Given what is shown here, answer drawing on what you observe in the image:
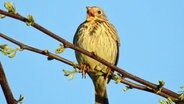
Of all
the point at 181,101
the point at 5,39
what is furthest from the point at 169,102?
the point at 5,39

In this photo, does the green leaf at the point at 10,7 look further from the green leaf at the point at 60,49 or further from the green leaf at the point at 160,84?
the green leaf at the point at 160,84

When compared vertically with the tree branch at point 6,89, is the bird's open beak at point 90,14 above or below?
above

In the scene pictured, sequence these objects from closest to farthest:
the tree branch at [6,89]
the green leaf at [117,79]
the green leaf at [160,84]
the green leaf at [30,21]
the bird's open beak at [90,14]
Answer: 1. the tree branch at [6,89]
2. the green leaf at [30,21]
3. the green leaf at [160,84]
4. the green leaf at [117,79]
5. the bird's open beak at [90,14]

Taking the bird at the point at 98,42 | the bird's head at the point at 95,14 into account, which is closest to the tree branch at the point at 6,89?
the bird at the point at 98,42

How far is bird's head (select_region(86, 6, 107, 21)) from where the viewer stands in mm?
8645

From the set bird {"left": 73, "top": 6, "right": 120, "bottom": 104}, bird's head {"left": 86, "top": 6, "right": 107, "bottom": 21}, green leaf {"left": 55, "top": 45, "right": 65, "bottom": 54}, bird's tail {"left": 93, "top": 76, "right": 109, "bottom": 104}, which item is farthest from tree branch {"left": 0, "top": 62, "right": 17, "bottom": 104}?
bird's head {"left": 86, "top": 6, "right": 107, "bottom": 21}

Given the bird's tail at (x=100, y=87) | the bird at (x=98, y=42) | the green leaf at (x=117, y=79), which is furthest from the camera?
the bird's tail at (x=100, y=87)

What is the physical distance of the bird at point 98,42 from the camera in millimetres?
7570

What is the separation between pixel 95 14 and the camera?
29.2ft

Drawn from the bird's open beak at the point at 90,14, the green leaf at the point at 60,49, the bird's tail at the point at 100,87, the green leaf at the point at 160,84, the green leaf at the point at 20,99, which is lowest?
the green leaf at the point at 20,99

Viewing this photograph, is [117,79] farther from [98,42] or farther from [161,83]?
[98,42]

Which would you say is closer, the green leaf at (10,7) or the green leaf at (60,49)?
the green leaf at (10,7)

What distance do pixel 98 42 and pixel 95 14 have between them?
54.9 inches

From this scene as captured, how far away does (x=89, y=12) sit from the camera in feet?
28.6
